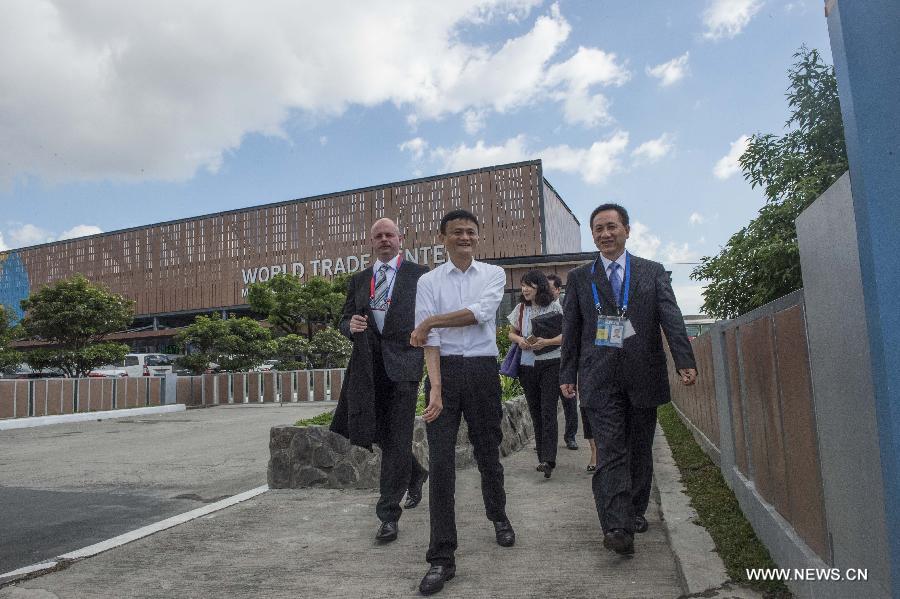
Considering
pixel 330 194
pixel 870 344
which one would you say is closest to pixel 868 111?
pixel 870 344

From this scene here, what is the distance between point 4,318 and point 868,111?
33.7 m

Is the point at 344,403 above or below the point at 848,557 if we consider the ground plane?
above

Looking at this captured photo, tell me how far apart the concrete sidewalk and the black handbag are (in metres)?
1.32

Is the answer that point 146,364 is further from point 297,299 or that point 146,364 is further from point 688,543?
point 688,543

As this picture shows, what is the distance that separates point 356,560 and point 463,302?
4.79 ft

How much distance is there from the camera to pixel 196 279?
201ft

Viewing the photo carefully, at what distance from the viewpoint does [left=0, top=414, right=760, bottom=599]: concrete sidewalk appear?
3.12 m

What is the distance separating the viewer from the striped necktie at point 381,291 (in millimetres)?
4258

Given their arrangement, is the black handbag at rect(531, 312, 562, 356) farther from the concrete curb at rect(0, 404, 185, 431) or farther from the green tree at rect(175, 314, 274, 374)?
the green tree at rect(175, 314, 274, 374)

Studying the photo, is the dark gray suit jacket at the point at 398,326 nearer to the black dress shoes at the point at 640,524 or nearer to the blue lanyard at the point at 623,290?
the blue lanyard at the point at 623,290

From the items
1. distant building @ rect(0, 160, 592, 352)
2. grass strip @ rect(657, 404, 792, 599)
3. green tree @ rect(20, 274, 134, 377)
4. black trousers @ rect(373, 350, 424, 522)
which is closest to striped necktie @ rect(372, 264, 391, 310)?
black trousers @ rect(373, 350, 424, 522)

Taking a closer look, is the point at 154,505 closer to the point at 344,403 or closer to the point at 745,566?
the point at 344,403

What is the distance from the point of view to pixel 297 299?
117 ft

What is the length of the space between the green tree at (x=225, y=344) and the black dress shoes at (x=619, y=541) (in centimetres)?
2286
